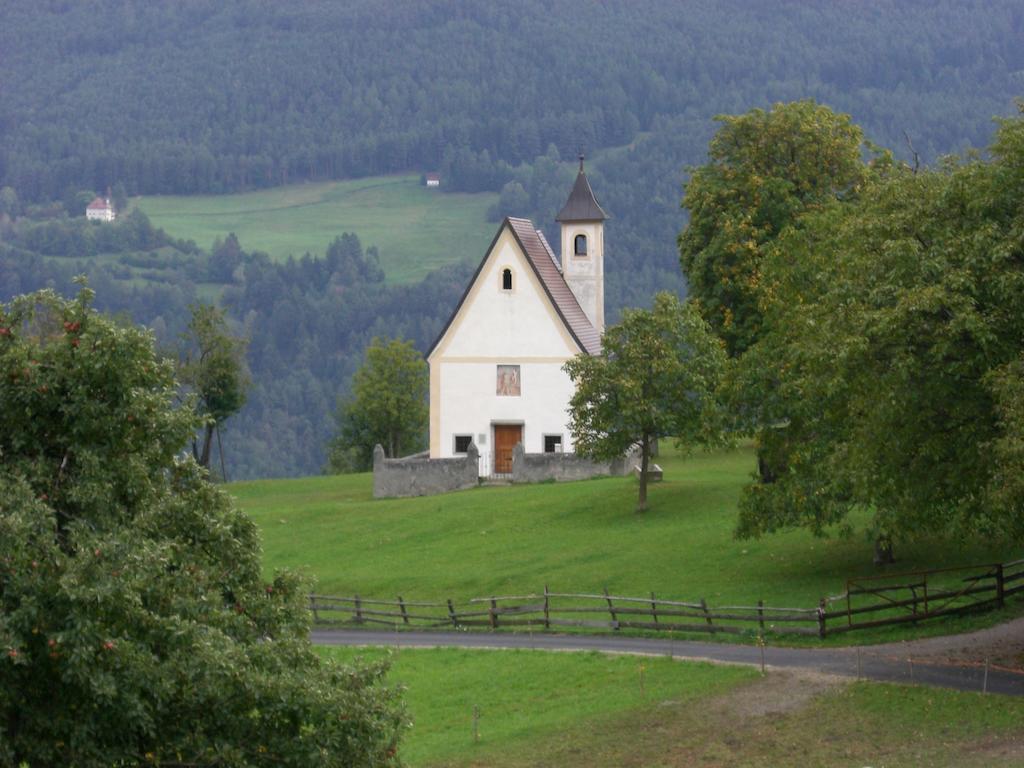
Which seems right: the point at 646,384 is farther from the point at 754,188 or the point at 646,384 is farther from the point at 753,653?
the point at 753,653

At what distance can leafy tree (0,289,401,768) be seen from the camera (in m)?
16.5

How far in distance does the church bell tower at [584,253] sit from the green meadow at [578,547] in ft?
46.4

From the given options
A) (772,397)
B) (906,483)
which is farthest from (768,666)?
(772,397)

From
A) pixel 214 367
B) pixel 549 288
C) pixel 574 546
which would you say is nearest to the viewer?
pixel 574 546

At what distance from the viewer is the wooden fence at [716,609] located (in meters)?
35.7

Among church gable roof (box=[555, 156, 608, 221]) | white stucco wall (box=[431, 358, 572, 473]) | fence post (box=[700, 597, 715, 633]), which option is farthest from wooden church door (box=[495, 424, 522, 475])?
fence post (box=[700, 597, 715, 633])

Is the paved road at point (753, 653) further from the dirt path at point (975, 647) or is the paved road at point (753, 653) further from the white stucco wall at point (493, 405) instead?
Result: the white stucco wall at point (493, 405)

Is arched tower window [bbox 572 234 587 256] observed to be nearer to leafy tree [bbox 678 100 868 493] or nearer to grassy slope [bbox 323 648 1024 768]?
leafy tree [bbox 678 100 868 493]

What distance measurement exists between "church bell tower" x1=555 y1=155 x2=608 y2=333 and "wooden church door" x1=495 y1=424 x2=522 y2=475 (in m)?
10.2

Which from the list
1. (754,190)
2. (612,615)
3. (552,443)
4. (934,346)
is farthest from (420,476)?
(934,346)

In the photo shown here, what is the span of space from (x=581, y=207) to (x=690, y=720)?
52.8 meters

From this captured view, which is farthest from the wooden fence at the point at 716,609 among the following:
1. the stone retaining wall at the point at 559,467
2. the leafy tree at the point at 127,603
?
the stone retaining wall at the point at 559,467

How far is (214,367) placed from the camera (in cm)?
7856

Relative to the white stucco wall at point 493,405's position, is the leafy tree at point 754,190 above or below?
above
